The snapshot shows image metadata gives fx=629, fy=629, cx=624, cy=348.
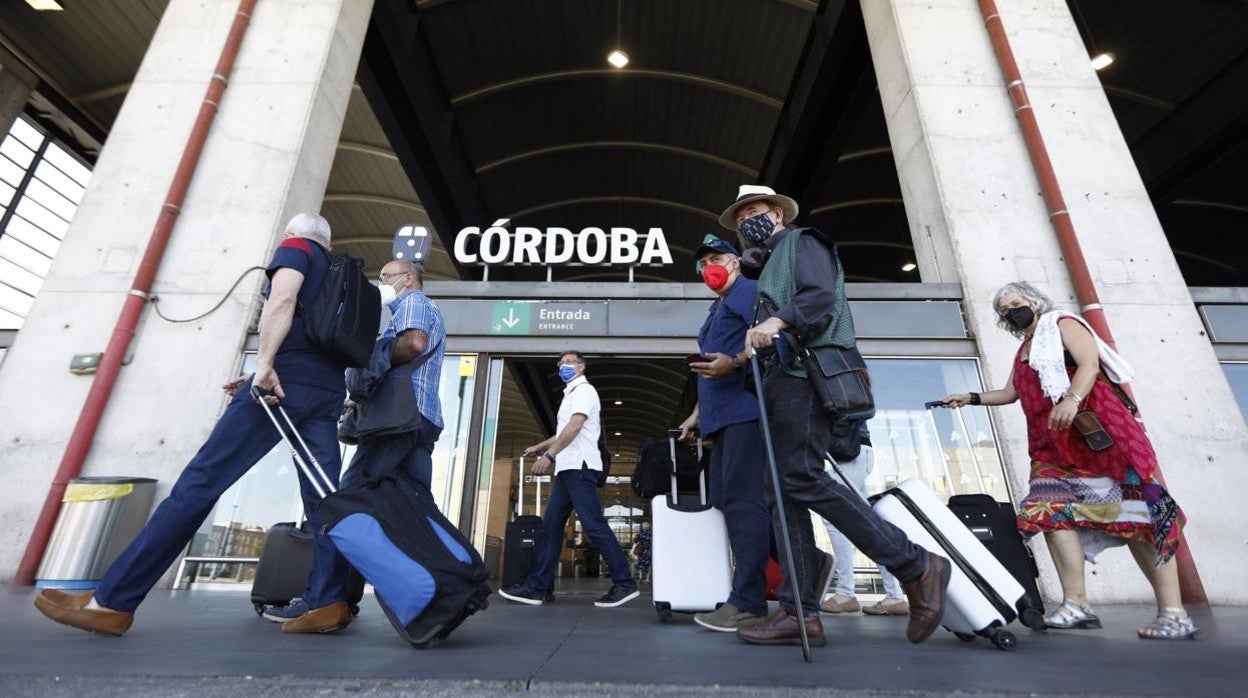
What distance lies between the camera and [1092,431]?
3031 millimetres

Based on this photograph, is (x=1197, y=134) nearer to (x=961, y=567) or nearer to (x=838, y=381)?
(x=961, y=567)

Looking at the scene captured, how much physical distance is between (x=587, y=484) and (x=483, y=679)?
10.5 ft

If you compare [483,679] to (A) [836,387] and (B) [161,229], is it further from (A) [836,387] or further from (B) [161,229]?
(B) [161,229]

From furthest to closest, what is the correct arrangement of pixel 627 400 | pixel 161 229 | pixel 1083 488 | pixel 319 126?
pixel 627 400 < pixel 319 126 < pixel 161 229 < pixel 1083 488

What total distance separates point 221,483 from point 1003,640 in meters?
3.22

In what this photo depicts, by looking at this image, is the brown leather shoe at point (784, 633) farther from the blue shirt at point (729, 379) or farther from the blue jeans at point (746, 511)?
the blue shirt at point (729, 379)

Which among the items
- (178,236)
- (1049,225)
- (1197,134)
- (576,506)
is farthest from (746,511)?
(1197,134)

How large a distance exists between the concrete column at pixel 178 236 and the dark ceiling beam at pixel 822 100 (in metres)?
7.28

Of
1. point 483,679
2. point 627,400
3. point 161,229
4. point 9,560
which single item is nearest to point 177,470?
point 9,560

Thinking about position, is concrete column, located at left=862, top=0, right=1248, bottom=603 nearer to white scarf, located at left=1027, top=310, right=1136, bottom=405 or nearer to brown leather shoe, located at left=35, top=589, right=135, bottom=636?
white scarf, located at left=1027, top=310, right=1136, bottom=405

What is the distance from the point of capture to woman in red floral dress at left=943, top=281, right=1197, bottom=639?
9.80ft

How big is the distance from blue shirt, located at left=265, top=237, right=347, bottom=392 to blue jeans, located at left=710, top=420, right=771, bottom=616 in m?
1.98

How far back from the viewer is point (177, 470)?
5.87m

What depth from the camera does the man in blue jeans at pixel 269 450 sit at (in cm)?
249
